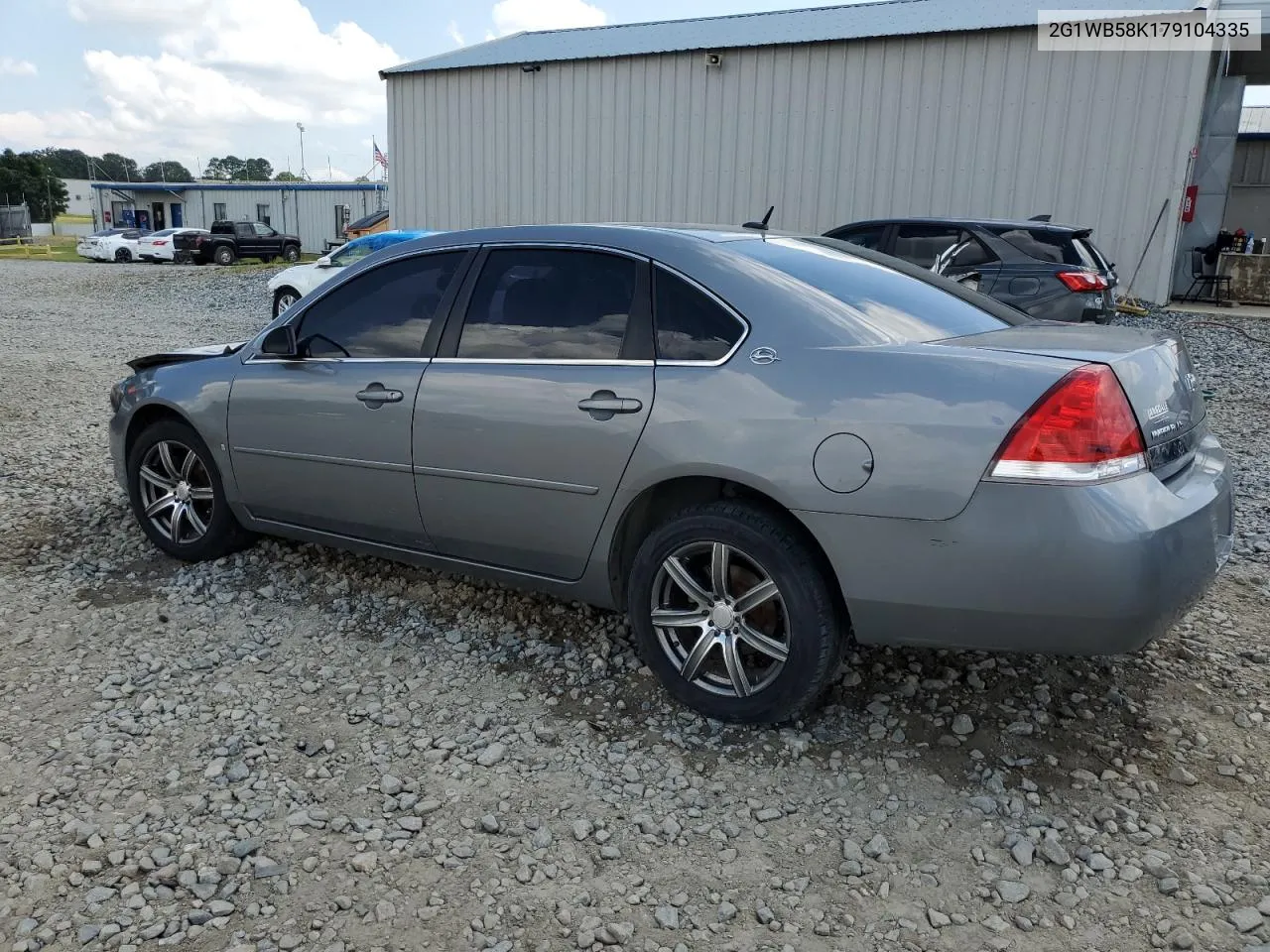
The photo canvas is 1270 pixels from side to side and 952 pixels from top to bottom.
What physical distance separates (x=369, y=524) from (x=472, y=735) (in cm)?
113

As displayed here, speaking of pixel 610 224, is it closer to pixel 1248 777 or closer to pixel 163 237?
pixel 1248 777

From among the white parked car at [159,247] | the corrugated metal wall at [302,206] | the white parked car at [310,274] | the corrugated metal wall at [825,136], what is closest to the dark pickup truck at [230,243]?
the white parked car at [159,247]

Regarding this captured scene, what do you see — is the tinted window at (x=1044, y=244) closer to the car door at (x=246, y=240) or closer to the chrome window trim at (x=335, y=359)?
the chrome window trim at (x=335, y=359)

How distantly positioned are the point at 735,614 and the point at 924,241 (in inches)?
316

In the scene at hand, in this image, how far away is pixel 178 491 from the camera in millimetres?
4637

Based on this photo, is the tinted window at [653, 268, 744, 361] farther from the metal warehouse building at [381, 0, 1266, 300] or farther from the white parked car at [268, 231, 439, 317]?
the metal warehouse building at [381, 0, 1266, 300]

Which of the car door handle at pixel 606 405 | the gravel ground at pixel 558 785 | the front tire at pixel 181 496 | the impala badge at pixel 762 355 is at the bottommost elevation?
the gravel ground at pixel 558 785

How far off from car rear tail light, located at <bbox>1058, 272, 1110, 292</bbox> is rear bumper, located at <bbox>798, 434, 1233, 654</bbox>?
673 cm

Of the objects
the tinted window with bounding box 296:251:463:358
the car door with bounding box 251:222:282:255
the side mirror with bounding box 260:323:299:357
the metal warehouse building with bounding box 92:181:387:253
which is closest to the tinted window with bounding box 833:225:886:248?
the tinted window with bounding box 296:251:463:358

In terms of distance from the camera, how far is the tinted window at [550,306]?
11.1ft

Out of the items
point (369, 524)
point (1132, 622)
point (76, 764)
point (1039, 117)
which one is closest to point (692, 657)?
point (1132, 622)

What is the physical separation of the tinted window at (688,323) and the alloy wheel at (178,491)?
244 centimetres

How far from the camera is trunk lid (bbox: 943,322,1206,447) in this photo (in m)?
2.75

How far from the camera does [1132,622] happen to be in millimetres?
2615
